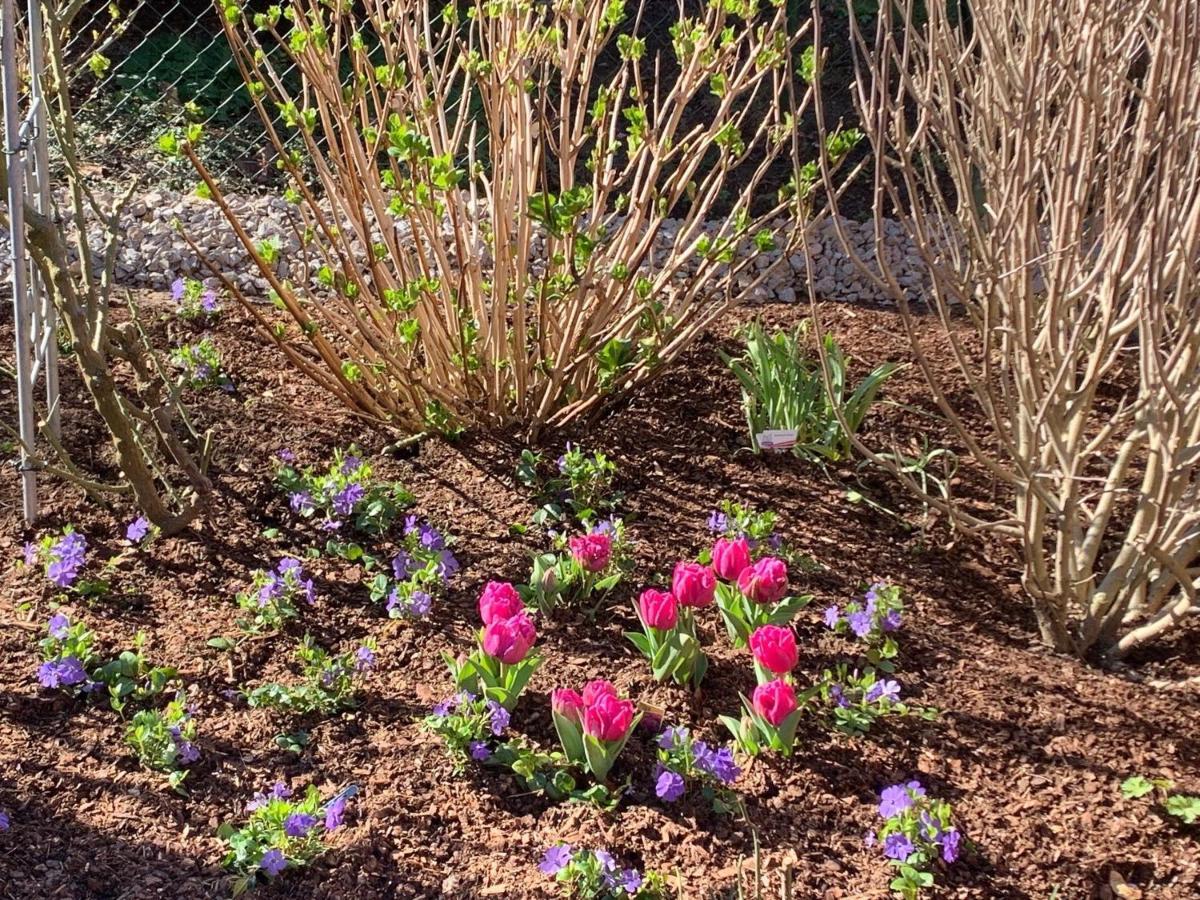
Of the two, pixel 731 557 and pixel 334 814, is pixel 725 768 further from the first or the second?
pixel 334 814

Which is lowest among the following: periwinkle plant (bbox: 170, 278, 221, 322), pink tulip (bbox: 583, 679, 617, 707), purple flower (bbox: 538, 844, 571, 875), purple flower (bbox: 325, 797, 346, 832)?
purple flower (bbox: 538, 844, 571, 875)

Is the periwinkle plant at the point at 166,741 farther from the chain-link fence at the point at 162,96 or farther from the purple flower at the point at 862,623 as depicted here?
the chain-link fence at the point at 162,96

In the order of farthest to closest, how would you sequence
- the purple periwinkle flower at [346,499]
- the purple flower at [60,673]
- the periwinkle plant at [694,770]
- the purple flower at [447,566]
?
the purple periwinkle flower at [346,499]
the purple flower at [447,566]
the purple flower at [60,673]
the periwinkle plant at [694,770]

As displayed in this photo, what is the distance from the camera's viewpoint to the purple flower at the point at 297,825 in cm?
217

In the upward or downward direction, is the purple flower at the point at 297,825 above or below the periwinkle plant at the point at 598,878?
above

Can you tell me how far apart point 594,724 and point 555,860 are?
0.81ft

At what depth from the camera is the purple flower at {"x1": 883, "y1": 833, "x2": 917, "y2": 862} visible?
2225mm

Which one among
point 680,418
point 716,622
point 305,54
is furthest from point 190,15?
point 716,622

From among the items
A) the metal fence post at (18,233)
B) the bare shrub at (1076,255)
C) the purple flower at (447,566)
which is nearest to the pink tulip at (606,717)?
the purple flower at (447,566)

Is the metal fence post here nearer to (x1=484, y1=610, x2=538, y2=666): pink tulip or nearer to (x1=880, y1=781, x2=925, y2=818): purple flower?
(x1=484, y1=610, x2=538, y2=666): pink tulip

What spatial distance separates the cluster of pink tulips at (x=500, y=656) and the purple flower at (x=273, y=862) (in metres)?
0.51

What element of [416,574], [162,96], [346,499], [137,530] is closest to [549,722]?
[416,574]

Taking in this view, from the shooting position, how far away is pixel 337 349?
3.95 metres

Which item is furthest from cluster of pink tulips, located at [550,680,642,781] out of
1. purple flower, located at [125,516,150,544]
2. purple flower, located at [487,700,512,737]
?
purple flower, located at [125,516,150,544]
